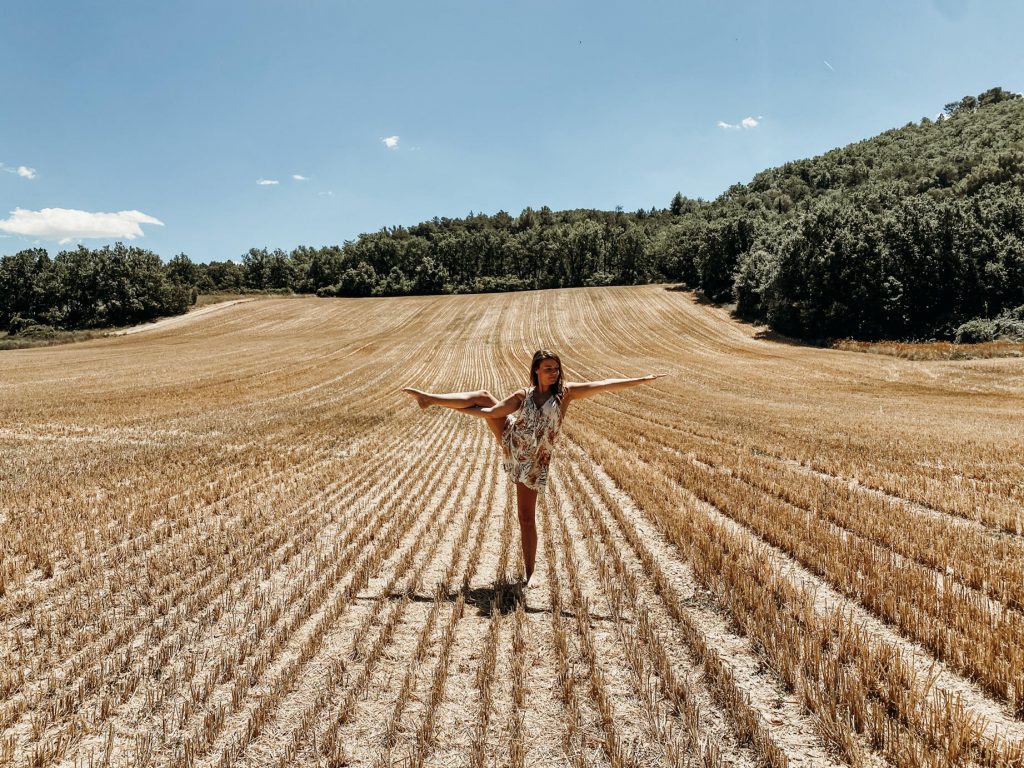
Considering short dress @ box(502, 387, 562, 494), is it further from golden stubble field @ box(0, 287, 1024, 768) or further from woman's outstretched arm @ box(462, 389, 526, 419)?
golden stubble field @ box(0, 287, 1024, 768)

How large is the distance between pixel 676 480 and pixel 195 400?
20.0m

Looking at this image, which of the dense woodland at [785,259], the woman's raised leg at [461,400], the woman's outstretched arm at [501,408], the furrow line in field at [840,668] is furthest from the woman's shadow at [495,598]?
the dense woodland at [785,259]

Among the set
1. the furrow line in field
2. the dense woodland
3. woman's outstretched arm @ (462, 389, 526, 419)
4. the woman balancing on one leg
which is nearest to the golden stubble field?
the furrow line in field

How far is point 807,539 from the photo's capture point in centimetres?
673

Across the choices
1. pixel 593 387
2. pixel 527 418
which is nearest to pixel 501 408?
pixel 527 418

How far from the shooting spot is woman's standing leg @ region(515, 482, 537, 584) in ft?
17.9

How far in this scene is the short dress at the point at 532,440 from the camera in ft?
17.5

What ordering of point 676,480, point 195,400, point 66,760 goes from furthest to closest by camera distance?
point 195,400
point 676,480
point 66,760

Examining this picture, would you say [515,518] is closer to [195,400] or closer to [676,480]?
[676,480]

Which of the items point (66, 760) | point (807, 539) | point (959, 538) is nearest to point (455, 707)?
point (66, 760)

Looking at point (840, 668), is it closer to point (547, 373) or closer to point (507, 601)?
point (507, 601)

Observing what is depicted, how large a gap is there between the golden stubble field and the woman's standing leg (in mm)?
337

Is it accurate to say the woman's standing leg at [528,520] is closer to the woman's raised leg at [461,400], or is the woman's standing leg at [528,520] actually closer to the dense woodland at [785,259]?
the woman's raised leg at [461,400]

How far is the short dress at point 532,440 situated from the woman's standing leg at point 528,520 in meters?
0.11
